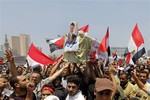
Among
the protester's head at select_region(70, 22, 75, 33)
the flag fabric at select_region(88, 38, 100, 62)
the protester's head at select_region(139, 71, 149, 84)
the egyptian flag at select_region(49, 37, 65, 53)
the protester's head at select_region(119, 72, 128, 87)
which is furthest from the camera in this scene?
the egyptian flag at select_region(49, 37, 65, 53)

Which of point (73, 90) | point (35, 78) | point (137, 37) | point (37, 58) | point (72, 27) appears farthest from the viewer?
point (137, 37)

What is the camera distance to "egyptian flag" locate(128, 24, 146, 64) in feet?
27.7

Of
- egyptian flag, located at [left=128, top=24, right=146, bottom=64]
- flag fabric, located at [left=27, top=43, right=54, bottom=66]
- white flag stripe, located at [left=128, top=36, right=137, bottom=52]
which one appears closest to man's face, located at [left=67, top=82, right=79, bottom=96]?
flag fabric, located at [left=27, top=43, right=54, bottom=66]

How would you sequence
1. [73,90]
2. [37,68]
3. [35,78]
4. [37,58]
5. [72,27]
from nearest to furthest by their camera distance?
[73,90] < [35,78] < [72,27] < [37,68] < [37,58]

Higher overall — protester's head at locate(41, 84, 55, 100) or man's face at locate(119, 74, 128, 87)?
protester's head at locate(41, 84, 55, 100)

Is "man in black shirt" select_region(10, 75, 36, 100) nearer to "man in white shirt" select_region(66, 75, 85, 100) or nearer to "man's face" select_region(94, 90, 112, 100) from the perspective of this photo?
"man in white shirt" select_region(66, 75, 85, 100)

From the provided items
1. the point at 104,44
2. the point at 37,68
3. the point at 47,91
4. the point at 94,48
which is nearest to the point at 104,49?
the point at 104,44

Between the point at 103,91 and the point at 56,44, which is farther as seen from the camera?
the point at 56,44

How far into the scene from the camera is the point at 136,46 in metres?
8.78

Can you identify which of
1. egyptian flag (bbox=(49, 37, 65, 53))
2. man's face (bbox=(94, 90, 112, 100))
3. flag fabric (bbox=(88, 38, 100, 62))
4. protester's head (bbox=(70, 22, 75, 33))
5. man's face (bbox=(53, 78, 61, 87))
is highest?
protester's head (bbox=(70, 22, 75, 33))

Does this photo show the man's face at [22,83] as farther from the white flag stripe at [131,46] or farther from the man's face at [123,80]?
the white flag stripe at [131,46]

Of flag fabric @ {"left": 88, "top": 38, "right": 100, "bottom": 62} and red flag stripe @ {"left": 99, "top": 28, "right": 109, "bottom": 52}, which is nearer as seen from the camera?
flag fabric @ {"left": 88, "top": 38, "right": 100, "bottom": 62}

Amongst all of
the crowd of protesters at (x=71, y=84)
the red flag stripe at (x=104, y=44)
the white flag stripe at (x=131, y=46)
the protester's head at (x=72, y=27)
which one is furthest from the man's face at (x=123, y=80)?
the white flag stripe at (x=131, y=46)

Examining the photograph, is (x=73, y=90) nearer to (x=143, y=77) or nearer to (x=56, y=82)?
(x=56, y=82)
